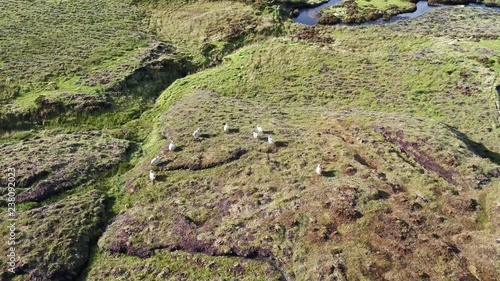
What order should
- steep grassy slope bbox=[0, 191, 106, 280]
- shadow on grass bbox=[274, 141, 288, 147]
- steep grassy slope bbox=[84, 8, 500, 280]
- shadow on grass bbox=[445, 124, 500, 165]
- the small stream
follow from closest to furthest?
steep grassy slope bbox=[84, 8, 500, 280]
steep grassy slope bbox=[0, 191, 106, 280]
shadow on grass bbox=[274, 141, 288, 147]
shadow on grass bbox=[445, 124, 500, 165]
the small stream

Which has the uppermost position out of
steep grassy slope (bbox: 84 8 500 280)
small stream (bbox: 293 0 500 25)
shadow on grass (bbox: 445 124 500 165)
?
small stream (bbox: 293 0 500 25)

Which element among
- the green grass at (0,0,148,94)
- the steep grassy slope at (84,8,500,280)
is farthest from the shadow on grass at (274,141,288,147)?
the green grass at (0,0,148,94)

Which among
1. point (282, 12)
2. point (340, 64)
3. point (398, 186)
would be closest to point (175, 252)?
point (398, 186)

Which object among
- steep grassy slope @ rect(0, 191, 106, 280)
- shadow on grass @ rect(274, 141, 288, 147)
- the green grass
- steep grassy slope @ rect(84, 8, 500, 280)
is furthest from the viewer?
the green grass

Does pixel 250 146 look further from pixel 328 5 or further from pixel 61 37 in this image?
pixel 328 5

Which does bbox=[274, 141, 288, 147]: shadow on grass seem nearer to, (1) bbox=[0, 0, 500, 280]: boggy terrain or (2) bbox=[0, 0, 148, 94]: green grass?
(1) bbox=[0, 0, 500, 280]: boggy terrain

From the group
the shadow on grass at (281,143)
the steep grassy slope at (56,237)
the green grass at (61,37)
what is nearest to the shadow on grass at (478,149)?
the shadow on grass at (281,143)

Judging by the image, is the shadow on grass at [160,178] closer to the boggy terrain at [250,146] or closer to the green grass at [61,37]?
the boggy terrain at [250,146]

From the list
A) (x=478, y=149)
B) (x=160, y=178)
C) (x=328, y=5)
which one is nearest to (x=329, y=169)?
(x=160, y=178)
